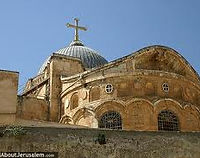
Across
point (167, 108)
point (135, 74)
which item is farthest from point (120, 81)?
point (167, 108)

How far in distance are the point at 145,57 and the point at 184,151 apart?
40.5ft

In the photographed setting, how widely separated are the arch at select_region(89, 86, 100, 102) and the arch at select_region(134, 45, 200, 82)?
10.2ft

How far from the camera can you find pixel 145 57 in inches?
1011

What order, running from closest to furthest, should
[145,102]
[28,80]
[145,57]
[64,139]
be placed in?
[64,139]
[145,102]
[145,57]
[28,80]

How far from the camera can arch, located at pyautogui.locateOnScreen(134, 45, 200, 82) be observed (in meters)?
25.8

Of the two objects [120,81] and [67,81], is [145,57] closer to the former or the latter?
[120,81]

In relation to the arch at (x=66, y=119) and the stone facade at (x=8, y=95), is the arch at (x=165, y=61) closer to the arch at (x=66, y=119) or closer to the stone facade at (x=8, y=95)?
the arch at (x=66, y=119)

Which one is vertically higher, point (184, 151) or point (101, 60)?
point (101, 60)

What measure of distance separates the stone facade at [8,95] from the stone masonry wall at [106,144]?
3.25 meters

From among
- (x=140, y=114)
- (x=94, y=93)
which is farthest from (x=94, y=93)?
(x=140, y=114)

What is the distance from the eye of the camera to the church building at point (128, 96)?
Answer: 23.7 m

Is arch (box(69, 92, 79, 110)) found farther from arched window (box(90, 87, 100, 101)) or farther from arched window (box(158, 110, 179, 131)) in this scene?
arched window (box(158, 110, 179, 131))

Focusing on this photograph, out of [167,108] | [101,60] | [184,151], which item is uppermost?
[101,60]

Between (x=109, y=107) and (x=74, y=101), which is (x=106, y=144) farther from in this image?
(x=74, y=101)
